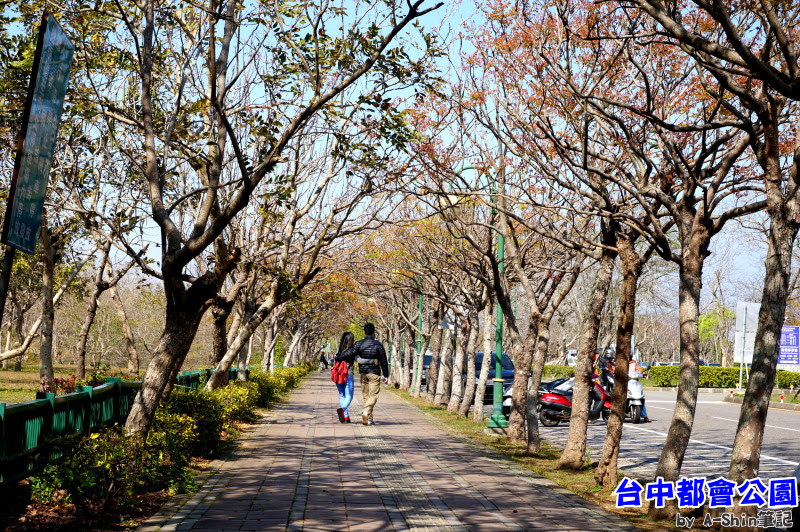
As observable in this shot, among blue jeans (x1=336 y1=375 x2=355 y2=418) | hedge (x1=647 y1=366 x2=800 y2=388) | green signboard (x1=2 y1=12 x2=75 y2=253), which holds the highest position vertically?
green signboard (x1=2 y1=12 x2=75 y2=253)

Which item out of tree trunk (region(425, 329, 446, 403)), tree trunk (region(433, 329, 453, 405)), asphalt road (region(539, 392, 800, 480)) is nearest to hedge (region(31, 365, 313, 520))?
asphalt road (region(539, 392, 800, 480))

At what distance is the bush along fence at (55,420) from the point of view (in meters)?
6.69

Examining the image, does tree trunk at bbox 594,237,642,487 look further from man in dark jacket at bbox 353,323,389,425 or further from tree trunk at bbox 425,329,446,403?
tree trunk at bbox 425,329,446,403

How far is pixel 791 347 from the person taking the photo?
37.8 m

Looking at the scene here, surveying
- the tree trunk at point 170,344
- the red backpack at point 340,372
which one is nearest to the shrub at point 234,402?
the red backpack at point 340,372

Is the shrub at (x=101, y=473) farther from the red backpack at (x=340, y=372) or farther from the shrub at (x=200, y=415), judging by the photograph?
the red backpack at (x=340, y=372)

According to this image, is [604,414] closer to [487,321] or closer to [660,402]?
[487,321]

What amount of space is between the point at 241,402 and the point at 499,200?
5.96 meters

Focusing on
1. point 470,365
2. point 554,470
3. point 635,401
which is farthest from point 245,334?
point 635,401

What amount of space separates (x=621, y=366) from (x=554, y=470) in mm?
2121

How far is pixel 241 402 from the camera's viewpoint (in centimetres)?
1570

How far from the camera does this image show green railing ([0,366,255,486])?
6637 millimetres

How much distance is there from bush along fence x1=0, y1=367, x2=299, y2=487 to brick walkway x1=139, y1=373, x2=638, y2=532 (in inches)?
38.8

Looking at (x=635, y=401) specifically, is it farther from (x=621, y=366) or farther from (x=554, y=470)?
(x=621, y=366)
